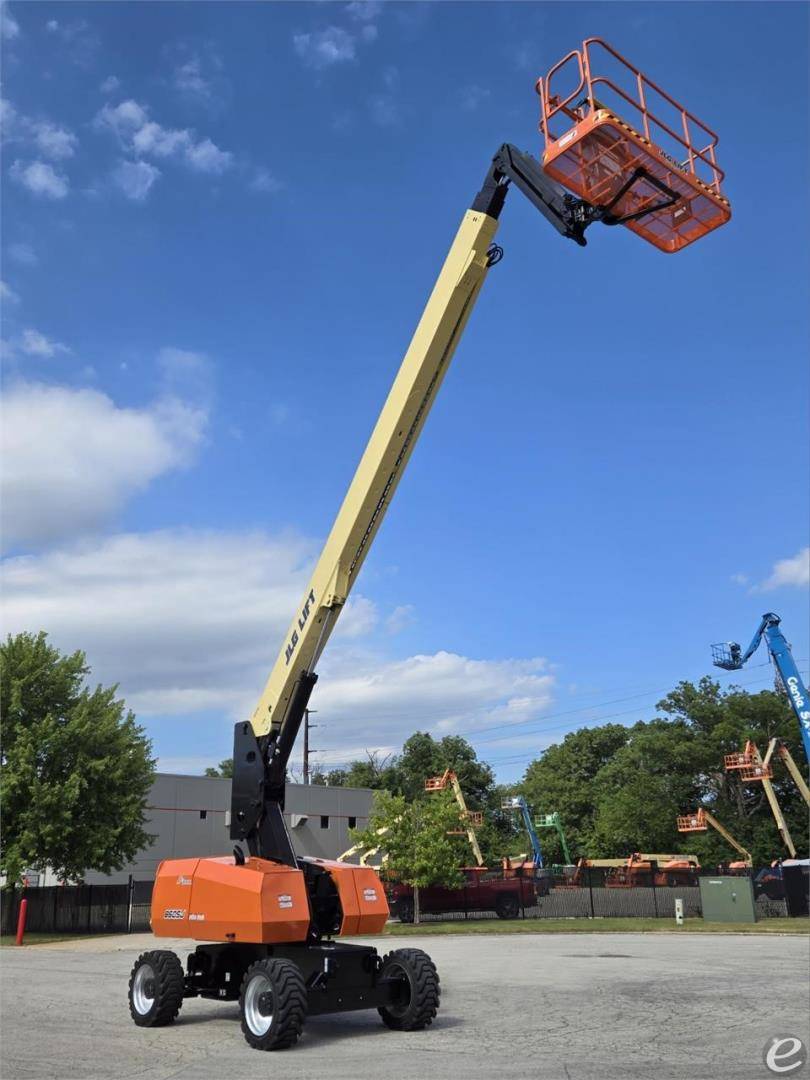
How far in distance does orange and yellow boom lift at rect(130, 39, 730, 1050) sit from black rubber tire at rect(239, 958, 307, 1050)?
2 cm

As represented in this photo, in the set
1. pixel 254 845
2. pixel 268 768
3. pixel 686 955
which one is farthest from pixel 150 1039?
pixel 686 955

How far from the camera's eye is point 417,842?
1267 inches

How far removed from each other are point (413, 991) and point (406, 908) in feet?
83.4

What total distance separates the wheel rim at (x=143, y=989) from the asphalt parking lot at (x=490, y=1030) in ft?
0.85

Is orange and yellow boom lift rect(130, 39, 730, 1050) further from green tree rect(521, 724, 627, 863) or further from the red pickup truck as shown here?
green tree rect(521, 724, 627, 863)

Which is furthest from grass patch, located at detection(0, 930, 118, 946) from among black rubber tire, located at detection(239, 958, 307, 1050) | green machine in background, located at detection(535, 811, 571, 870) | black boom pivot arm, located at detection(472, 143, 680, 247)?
green machine in background, located at detection(535, 811, 571, 870)

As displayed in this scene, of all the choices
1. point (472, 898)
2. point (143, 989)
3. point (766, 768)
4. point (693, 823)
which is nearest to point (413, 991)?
point (143, 989)

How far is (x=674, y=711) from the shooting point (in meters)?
62.8

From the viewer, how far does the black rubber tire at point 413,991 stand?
1066cm

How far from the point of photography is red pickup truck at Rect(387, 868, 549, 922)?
114 ft

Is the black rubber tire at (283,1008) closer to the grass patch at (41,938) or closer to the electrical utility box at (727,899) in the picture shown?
the grass patch at (41,938)

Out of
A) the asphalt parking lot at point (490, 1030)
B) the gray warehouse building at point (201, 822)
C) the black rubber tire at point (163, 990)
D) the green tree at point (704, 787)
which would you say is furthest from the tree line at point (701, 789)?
the black rubber tire at point (163, 990)

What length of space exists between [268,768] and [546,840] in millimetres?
68296

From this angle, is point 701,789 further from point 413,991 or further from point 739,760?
point 413,991
